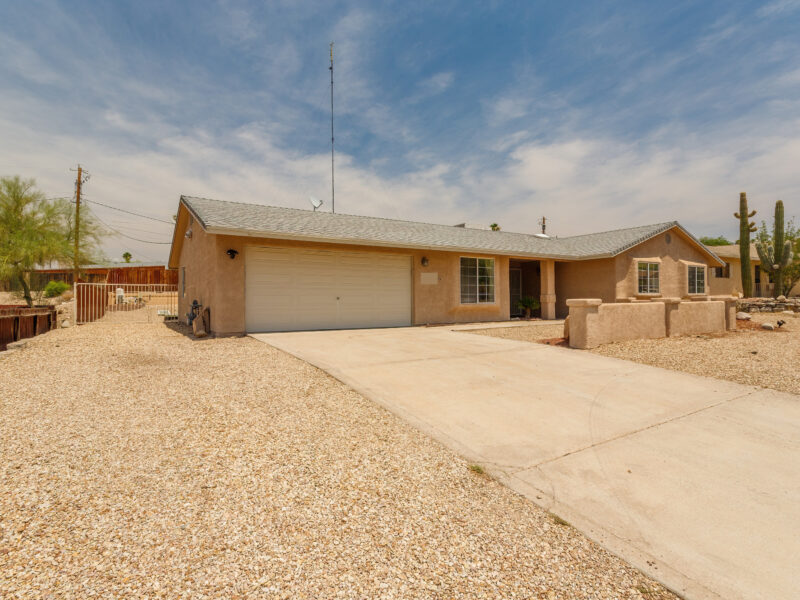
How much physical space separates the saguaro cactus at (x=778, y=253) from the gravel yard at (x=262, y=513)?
86.1ft

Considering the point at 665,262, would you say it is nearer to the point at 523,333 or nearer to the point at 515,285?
the point at 515,285

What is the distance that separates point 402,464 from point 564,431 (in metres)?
1.80

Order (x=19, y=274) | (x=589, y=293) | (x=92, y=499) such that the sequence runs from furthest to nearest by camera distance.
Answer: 1. (x=19, y=274)
2. (x=589, y=293)
3. (x=92, y=499)

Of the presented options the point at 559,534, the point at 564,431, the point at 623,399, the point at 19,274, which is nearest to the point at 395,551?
the point at 559,534

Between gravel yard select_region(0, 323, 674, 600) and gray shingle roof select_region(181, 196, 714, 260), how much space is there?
662 cm

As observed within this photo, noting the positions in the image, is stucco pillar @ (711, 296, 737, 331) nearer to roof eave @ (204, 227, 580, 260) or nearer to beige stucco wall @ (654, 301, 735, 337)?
beige stucco wall @ (654, 301, 735, 337)

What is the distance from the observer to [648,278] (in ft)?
54.9

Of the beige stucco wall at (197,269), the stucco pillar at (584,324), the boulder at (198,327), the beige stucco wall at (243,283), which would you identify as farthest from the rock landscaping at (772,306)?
the boulder at (198,327)

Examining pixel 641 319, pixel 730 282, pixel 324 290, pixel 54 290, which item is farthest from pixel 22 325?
pixel 730 282

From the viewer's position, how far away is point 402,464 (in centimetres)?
311

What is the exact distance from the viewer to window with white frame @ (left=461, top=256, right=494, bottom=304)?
45.8ft

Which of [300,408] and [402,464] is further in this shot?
[300,408]

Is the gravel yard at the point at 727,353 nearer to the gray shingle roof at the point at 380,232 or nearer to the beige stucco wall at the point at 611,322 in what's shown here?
the beige stucco wall at the point at 611,322

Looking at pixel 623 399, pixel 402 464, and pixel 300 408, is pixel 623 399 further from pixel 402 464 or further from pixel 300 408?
pixel 300 408
